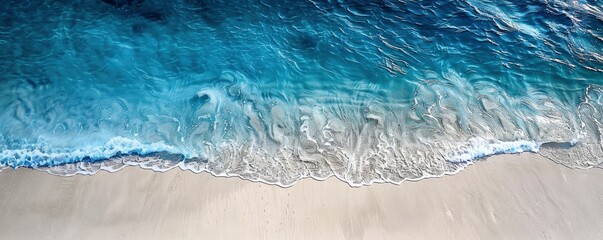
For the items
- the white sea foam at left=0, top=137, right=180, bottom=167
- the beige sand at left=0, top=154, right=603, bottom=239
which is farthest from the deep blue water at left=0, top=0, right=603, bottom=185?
the beige sand at left=0, top=154, right=603, bottom=239

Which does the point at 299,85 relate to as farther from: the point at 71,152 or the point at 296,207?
the point at 71,152

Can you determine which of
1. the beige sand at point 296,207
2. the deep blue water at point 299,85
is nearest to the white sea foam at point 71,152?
the deep blue water at point 299,85

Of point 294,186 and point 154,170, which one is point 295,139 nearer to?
point 294,186

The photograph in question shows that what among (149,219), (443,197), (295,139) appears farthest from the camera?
(295,139)

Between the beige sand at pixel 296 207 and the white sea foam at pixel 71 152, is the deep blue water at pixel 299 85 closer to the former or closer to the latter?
the white sea foam at pixel 71 152

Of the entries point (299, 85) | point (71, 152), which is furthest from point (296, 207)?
point (71, 152)

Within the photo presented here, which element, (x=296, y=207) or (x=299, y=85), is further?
(x=299, y=85)

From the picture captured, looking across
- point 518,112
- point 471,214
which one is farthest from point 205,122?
point 518,112
